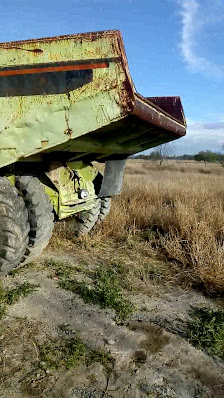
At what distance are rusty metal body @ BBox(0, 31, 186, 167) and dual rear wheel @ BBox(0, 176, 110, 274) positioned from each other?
18.6 inches

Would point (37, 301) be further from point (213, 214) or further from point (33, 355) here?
point (213, 214)

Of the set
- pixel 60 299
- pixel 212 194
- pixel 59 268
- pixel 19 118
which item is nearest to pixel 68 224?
pixel 59 268

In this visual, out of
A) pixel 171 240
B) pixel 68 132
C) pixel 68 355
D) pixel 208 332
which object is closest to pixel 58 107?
pixel 68 132

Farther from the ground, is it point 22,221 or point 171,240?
point 22,221

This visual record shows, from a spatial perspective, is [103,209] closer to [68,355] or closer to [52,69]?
[52,69]

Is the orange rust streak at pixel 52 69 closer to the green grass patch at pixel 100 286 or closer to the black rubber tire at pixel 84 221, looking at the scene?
the green grass patch at pixel 100 286

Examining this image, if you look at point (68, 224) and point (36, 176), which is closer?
point (36, 176)

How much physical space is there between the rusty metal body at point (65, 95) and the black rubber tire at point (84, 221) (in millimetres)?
Answer: 2193

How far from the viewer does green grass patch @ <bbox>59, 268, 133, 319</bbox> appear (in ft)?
9.98

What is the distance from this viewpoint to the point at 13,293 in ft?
10.5

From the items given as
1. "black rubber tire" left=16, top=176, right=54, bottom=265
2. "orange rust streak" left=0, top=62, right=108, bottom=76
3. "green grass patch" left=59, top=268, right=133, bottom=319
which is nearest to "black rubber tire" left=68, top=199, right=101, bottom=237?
"green grass patch" left=59, top=268, right=133, bottom=319

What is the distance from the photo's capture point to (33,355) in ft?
7.62

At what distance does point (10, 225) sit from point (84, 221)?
1.96m

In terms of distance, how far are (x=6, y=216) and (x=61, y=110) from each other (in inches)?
41.9
